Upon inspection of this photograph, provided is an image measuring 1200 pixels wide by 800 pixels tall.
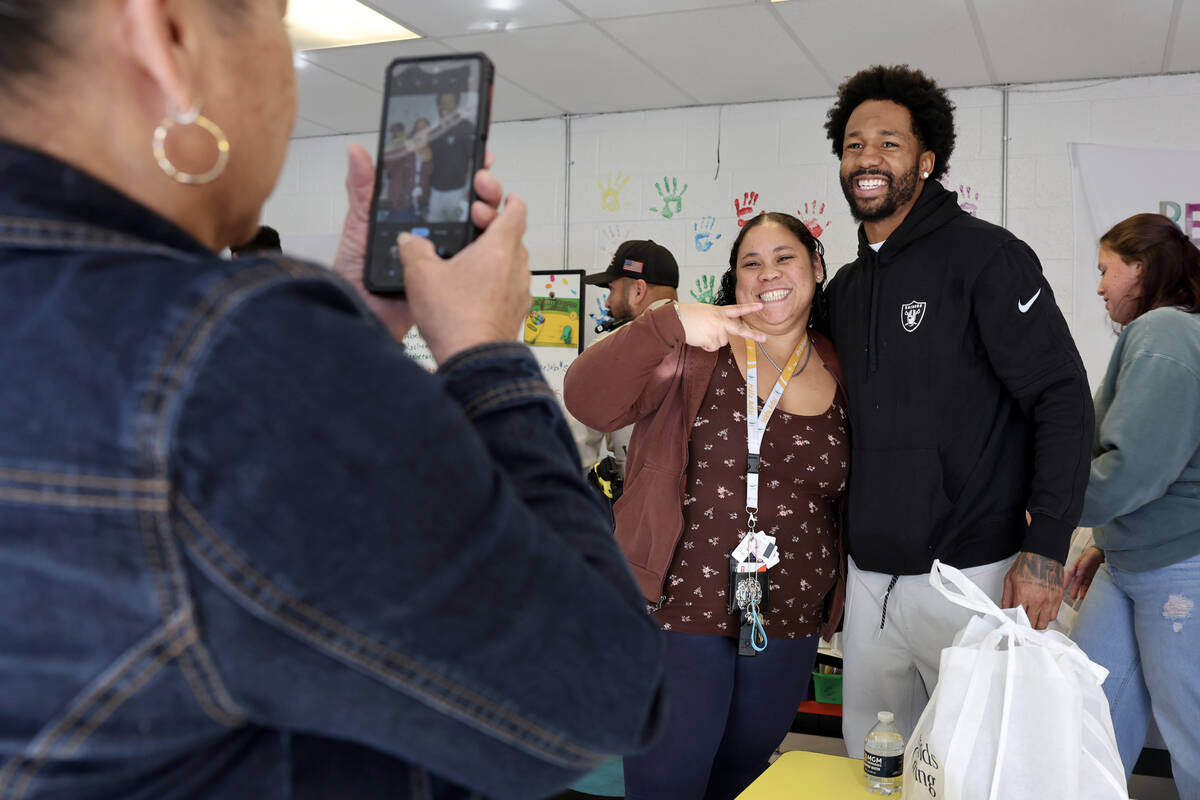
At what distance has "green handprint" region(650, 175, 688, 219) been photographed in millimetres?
4895

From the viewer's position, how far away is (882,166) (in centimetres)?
227

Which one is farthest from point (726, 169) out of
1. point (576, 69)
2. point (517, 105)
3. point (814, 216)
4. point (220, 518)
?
point (220, 518)

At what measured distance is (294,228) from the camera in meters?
5.73

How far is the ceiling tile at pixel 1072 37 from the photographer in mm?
3469

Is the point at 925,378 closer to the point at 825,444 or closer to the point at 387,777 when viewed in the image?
the point at 825,444

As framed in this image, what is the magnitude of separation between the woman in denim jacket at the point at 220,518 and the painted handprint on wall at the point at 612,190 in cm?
462

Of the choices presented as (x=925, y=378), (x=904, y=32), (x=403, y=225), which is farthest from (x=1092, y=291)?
(x=403, y=225)

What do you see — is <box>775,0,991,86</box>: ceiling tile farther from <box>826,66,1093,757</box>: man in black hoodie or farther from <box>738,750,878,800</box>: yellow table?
<box>738,750,878,800</box>: yellow table

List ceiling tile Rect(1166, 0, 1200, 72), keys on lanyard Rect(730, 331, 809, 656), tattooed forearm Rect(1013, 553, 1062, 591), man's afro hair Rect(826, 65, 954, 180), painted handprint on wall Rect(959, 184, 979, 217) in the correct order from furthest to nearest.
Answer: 1. painted handprint on wall Rect(959, 184, 979, 217)
2. ceiling tile Rect(1166, 0, 1200, 72)
3. man's afro hair Rect(826, 65, 954, 180)
4. keys on lanyard Rect(730, 331, 809, 656)
5. tattooed forearm Rect(1013, 553, 1062, 591)

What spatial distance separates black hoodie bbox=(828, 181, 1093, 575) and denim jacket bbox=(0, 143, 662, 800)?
5.67ft

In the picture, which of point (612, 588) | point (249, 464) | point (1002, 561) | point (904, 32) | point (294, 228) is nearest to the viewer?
point (249, 464)

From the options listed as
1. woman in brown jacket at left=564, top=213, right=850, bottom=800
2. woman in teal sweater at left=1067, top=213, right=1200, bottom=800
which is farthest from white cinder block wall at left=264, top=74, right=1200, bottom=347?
woman in brown jacket at left=564, top=213, right=850, bottom=800

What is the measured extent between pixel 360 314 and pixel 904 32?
3.79 metres

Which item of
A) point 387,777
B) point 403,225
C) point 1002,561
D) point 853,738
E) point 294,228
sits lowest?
point 853,738
